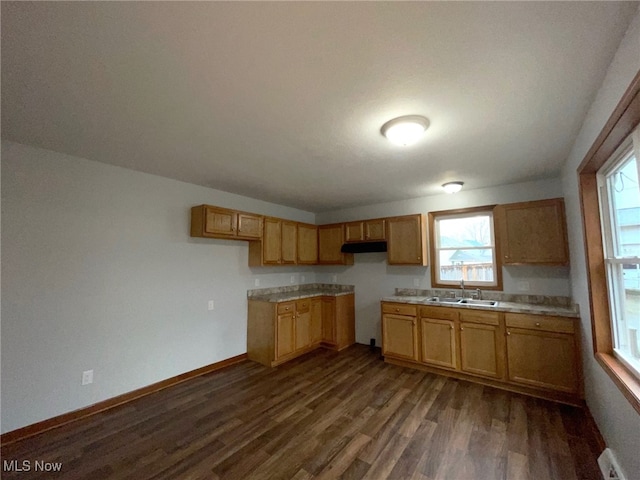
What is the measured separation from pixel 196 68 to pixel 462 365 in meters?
3.98

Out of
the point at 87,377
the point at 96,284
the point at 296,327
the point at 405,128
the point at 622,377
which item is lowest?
the point at 87,377

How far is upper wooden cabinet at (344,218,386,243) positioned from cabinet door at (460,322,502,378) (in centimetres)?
180

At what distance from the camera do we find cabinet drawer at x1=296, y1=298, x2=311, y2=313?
4.24 m

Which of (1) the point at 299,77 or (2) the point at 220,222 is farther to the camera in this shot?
(2) the point at 220,222

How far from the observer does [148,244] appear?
315 centimetres

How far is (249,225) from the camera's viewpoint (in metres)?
3.98

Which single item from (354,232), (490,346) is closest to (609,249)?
(490,346)

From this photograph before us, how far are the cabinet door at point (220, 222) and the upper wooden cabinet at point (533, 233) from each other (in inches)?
140

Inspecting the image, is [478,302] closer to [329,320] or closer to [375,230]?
[375,230]

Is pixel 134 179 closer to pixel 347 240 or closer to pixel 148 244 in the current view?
pixel 148 244

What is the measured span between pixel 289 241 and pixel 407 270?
2043 mm

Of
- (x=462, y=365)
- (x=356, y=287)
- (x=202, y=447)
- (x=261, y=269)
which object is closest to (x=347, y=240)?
(x=356, y=287)

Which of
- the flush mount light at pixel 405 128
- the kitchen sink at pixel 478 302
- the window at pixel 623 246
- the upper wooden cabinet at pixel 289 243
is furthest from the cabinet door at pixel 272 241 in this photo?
the window at pixel 623 246

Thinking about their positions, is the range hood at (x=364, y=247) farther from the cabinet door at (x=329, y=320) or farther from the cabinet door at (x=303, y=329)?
the cabinet door at (x=303, y=329)
